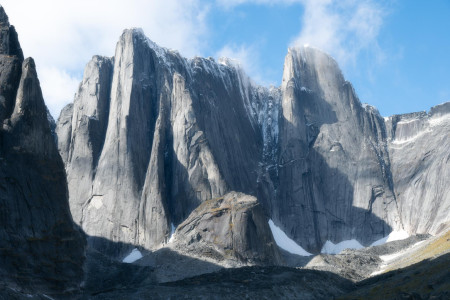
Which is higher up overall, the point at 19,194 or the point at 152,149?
the point at 152,149

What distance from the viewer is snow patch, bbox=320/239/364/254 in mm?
132837

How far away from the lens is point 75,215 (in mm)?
120375

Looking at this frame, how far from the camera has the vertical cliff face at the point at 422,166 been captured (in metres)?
130

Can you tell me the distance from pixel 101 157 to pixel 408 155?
240 feet

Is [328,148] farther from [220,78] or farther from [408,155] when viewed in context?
[220,78]

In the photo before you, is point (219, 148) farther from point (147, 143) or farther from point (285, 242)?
point (285, 242)

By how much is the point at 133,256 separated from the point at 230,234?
65.6 feet

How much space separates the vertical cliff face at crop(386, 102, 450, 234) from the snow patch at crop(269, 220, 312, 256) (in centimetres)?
2451

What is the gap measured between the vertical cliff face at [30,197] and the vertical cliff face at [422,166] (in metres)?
81.2

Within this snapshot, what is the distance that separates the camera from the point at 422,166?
142 meters

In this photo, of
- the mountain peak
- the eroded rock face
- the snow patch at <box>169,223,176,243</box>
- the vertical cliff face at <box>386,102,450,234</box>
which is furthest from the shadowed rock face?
the mountain peak

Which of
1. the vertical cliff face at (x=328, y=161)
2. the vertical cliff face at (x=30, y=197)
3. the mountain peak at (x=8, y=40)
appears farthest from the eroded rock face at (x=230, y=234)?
the mountain peak at (x=8, y=40)

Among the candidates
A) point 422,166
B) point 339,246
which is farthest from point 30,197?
point 422,166

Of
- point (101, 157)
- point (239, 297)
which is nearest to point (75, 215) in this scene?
point (101, 157)
